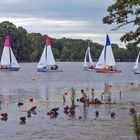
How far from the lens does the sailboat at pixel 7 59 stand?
11262 cm

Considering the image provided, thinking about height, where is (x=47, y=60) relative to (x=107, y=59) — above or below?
below

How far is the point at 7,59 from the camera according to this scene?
11281cm

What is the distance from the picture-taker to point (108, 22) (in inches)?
1053

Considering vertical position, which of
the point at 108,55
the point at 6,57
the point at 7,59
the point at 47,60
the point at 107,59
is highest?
the point at 108,55

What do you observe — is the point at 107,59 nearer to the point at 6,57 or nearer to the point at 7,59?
the point at 7,59

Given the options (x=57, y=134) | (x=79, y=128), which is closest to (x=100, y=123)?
(x=79, y=128)

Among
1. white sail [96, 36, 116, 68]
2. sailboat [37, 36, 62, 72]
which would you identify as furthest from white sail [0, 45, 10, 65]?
white sail [96, 36, 116, 68]

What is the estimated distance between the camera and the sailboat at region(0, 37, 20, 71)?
11262 cm

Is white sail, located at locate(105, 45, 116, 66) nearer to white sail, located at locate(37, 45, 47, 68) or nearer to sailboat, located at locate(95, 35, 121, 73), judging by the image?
sailboat, located at locate(95, 35, 121, 73)

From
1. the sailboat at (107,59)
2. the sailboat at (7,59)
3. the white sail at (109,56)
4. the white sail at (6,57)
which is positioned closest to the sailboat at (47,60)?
the sailboat at (7,59)

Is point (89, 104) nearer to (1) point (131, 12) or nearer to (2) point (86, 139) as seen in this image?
(1) point (131, 12)

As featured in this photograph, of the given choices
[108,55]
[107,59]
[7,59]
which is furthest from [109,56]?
[7,59]

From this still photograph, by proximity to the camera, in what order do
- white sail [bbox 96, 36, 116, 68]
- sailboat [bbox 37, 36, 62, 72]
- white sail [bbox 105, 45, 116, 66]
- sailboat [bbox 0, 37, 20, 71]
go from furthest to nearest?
sailboat [bbox 0, 37, 20, 71]
sailboat [bbox 37, 36, 62, 72]
white sail [bbox 105, 45, 116, 66]
white sail [bbox 96, 36, 116, 68]

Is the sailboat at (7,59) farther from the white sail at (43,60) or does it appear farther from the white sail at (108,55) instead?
the white sail at (108,55)
